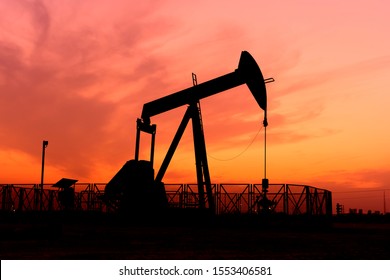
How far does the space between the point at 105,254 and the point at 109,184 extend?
14.4 meters

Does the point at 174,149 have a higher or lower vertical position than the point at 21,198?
higher

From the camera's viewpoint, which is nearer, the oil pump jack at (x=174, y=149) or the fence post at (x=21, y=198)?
the oil pump jack at (x=174, y=149)

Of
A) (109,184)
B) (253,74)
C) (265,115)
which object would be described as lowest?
(109,184)

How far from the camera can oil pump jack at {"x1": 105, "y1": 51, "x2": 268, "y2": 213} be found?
21453mm

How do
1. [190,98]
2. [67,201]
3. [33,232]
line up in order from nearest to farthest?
[33,232], [190,98], [67,201]

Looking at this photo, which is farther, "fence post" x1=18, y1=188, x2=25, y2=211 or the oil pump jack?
"fence post" x1=18, y1=188, x2=25, y2=211

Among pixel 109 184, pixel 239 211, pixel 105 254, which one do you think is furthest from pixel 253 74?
pixel 105 254

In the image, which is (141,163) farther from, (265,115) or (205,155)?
(265,115)

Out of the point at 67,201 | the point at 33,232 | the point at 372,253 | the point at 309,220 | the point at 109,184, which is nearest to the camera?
the point at 372,253

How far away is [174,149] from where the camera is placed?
904 inches

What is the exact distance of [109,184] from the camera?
2373cm

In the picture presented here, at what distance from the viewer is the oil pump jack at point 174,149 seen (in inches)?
845

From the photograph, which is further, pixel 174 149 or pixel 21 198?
pixel 21 198
